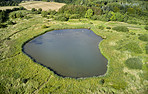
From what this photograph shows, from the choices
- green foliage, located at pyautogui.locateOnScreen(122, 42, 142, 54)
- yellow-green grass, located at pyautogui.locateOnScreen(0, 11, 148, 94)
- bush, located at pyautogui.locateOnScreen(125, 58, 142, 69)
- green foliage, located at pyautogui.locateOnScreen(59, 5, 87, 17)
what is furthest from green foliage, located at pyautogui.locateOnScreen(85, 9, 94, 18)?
bush, located at pyautogui.locateOnScreen(125, 58, 142, 69)

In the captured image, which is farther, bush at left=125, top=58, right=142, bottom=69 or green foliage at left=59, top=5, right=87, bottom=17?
green foliage at left=59, top=5, right=87, bottom=17

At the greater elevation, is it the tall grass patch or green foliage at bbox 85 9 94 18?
green foliage at bbox 85 9 94 18

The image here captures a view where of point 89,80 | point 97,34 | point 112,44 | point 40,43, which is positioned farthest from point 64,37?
point 89,80

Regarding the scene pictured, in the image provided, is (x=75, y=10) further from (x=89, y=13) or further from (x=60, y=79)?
(x=60, y=79)

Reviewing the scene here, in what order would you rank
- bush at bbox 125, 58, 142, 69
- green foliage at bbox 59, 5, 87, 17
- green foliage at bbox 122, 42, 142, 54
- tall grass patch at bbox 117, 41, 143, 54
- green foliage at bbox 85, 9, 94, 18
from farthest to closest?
1. green foliage at bbox 59, 5, 87, 17
2. green foliage at bbox 85, 9, 94, 18
3. tall grass patch at bbox 117, 41, 143, 54
4. green foliage at bbox 122, 42, 142, 54
5. bush at bbox 125, 58, 142, 69

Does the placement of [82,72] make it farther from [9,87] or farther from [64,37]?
[64,37]

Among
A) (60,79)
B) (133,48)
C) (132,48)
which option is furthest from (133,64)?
(60,79)

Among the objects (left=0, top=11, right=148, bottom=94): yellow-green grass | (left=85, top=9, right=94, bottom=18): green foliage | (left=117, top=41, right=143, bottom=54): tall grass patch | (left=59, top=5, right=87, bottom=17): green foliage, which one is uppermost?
(left=59, top=5, right=87, bottom=17): green foliage

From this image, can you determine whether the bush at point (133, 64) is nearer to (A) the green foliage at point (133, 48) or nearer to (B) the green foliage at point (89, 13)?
(A) the green foliage at point (133, 48)

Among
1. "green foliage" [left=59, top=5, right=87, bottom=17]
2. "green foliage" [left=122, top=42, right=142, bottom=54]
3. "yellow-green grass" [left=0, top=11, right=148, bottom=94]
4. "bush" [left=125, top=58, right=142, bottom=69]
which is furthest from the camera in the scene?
"green foliage" [left=59, top=5, right=87, bottom=17]

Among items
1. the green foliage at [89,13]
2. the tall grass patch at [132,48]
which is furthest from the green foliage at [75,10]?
the tall grass patch at [132,48]

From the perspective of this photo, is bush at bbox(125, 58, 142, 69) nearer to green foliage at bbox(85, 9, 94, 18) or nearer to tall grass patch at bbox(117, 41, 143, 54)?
tall grass patch at bbox(117, 41, 143, 54)
